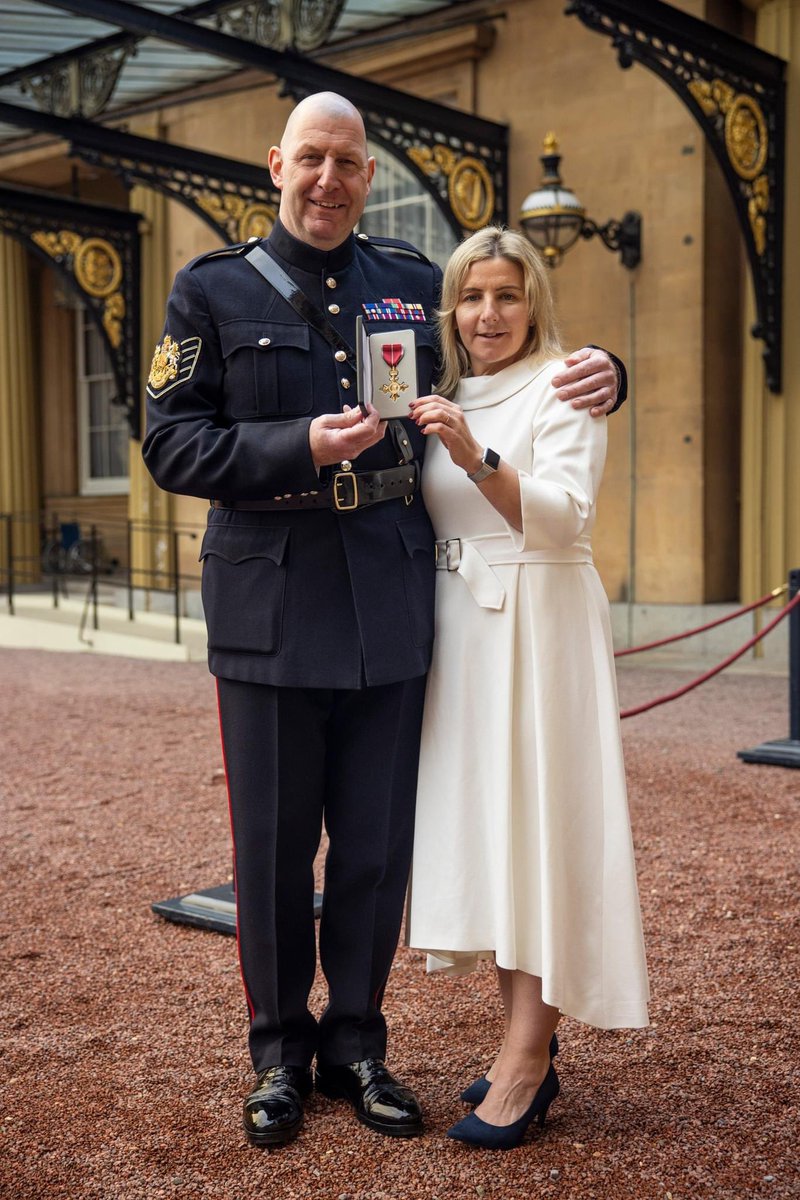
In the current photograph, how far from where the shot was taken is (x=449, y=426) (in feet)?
7.17

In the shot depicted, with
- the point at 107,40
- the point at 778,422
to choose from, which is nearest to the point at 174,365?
the point at 778,422

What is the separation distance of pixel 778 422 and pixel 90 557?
909 centimetres

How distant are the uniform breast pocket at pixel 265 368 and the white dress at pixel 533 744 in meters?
0.32

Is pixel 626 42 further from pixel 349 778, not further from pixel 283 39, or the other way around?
pixel 349 778

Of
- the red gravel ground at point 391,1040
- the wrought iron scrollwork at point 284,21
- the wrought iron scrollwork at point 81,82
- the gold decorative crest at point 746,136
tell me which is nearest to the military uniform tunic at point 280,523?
the red gravel ground at point 391,1040

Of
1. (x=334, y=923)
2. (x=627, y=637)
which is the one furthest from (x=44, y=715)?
(x=334, y=923)

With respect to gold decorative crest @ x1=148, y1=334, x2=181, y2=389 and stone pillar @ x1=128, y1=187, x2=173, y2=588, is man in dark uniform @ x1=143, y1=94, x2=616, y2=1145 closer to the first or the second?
gold decorative crest @ x1=148, y1=334, x2=181, y2=389

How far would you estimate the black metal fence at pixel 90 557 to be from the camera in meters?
12.8

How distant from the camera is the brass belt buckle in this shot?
2383 millimetres

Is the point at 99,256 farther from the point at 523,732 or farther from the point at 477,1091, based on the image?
the point at 477,1091

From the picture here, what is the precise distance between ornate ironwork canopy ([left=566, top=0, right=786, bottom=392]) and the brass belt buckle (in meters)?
5.49

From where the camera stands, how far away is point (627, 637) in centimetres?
952

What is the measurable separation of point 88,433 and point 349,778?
14587mm

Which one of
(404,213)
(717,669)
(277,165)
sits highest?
(404,213)
